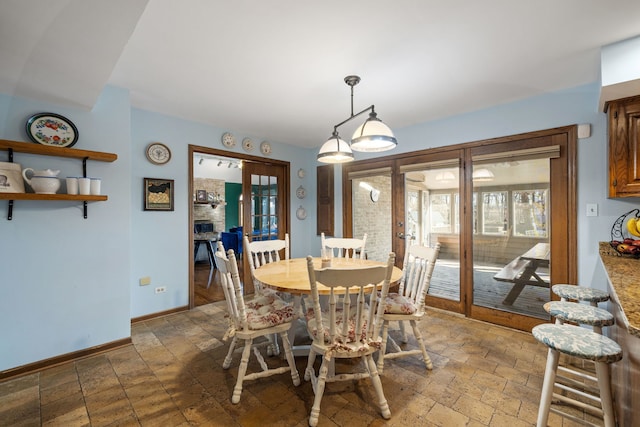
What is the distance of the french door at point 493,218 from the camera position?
8.95ft

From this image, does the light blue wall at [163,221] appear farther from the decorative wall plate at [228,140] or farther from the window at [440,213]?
the window at [440,213]

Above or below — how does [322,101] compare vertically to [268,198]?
above

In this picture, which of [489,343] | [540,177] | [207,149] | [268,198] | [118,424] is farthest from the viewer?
[268,198]

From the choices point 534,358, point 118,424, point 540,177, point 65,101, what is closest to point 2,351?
point 118,424

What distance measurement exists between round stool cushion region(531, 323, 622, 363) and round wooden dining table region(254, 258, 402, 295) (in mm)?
890

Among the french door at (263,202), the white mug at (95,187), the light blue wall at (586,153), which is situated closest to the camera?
the white mug at (95,187)

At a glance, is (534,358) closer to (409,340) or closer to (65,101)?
(409,340)

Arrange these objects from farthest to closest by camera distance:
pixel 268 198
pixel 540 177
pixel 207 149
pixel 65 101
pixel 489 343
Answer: pixel 268 198, pixel 207 149, pixel 540 177, pixel 489 343, pixel 65 101

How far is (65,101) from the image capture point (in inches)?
88.3

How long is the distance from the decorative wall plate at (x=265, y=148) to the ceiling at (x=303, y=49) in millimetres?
1335

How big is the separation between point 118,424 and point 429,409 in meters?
1.88

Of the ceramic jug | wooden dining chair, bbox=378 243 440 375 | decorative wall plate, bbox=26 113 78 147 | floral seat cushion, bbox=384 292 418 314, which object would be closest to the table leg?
wooden dining chair, bbox=378 243 440 375

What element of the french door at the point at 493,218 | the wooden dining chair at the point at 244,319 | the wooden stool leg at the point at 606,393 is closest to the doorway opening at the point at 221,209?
the french door at the point at 493,218

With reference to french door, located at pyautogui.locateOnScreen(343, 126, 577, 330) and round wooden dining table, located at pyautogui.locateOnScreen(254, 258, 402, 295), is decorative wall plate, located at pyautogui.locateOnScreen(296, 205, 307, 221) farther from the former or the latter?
round wooden dining table, located at pyautogui.locateOnScreen(254, 258, 402, 295)
